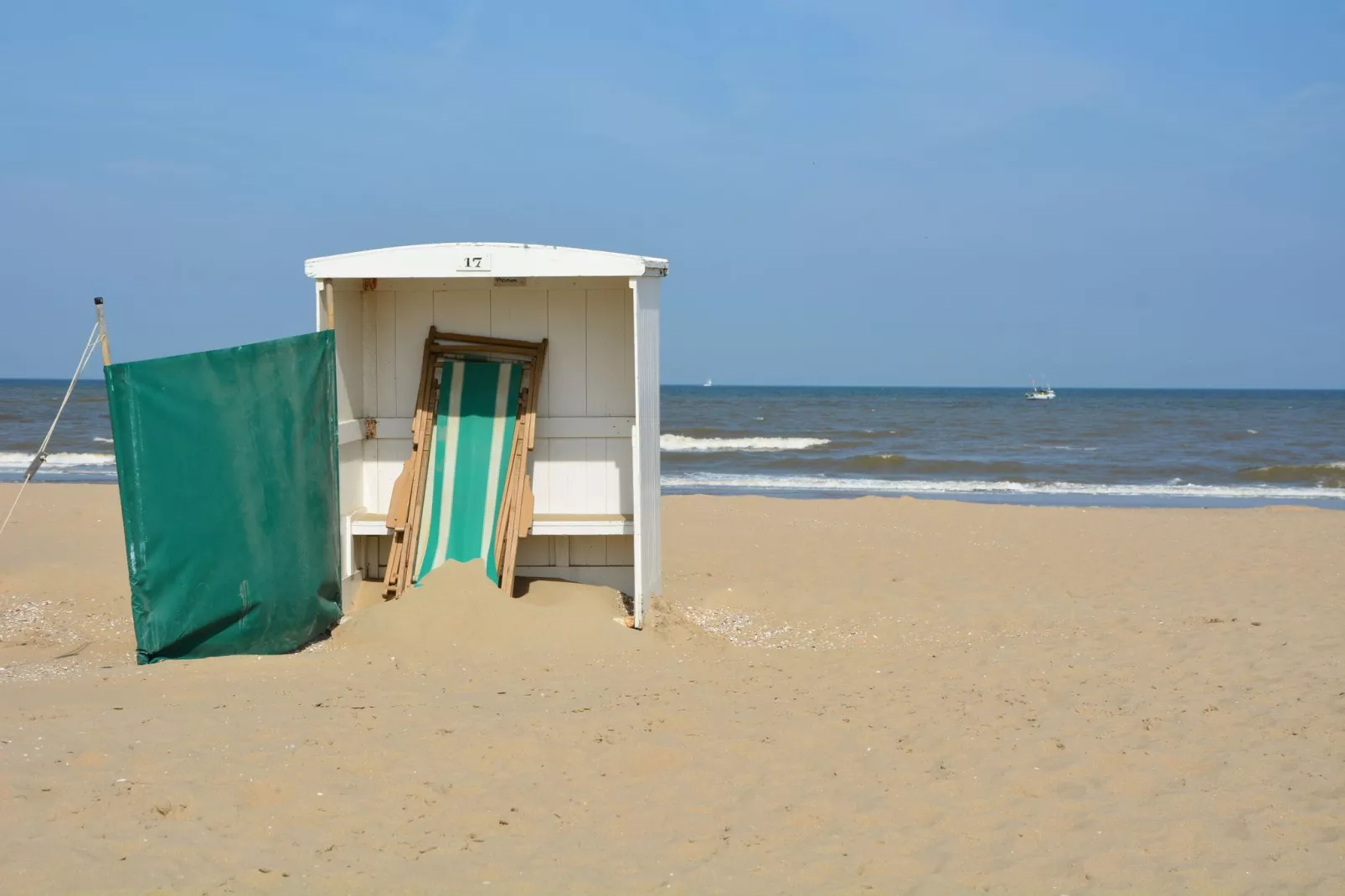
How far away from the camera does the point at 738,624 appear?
7684mm

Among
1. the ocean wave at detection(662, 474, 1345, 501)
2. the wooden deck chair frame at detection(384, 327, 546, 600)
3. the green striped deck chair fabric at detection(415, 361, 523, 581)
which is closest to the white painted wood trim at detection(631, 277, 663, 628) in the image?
the wooden deck chair frame at detection(384, 327, 546, 600)

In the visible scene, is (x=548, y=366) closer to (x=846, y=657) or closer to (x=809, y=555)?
(x=846, y=657)

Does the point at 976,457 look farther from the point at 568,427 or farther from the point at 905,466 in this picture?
the point at 568,427

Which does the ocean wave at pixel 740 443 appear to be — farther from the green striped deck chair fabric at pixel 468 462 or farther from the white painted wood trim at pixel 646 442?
the white painted wood trim at pixel 646 442

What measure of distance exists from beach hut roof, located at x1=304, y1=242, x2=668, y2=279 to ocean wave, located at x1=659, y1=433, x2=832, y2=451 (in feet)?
74.8

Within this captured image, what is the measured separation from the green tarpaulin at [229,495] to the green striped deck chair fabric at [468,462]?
2.39 feet

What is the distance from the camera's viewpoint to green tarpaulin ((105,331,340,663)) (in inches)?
211

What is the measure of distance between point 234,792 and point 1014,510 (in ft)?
39.6

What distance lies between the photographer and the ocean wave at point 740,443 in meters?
30.5

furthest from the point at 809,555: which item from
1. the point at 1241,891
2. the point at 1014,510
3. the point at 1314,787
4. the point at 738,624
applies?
the point at 1241,891

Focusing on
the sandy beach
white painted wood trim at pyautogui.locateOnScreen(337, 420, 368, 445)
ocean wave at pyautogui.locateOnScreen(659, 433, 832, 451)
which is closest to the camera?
the sandy beach

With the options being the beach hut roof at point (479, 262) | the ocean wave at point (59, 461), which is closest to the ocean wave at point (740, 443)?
the ocean wave at point (59, 461)

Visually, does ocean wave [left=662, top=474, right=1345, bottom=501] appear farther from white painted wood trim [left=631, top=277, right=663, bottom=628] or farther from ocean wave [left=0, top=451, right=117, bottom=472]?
white painted wood trim [left=631, top=277, right=663, bottom=628]

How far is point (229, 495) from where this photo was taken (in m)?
5.80
